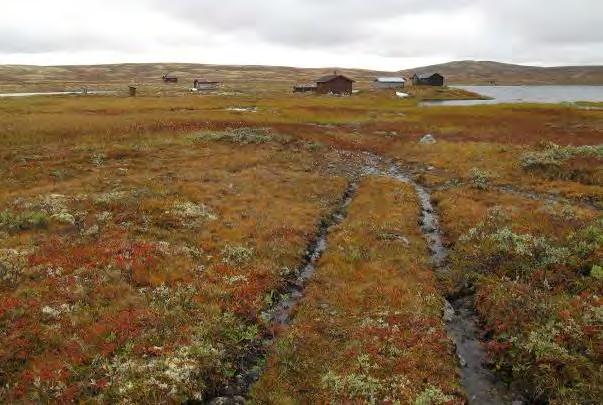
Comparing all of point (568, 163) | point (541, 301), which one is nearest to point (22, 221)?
point (541, 301)

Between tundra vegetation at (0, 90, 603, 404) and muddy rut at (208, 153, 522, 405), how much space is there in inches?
12.7

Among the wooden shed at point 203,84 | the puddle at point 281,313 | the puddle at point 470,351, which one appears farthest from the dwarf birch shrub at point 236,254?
the wooden shed at point 203,84

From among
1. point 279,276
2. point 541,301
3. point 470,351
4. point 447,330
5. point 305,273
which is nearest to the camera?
point 470,351

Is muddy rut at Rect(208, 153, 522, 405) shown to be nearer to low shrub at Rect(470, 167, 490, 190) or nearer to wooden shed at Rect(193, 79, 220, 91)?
low shrub at Rect(470, 167, 490, 190)

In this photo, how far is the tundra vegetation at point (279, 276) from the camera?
14.5m

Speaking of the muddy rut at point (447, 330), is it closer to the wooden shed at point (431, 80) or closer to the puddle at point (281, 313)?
the puddle at point (281, 313)

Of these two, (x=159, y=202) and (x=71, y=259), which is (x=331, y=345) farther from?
(x=159, y=202)

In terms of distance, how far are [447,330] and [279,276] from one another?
25.1ft

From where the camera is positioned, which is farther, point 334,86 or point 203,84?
point 203,84

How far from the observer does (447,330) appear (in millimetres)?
17938

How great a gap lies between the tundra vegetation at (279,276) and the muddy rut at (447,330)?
32 cm

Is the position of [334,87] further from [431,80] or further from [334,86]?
[431,80]

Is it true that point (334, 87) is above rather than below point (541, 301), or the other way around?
above

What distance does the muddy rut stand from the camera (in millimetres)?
14469
